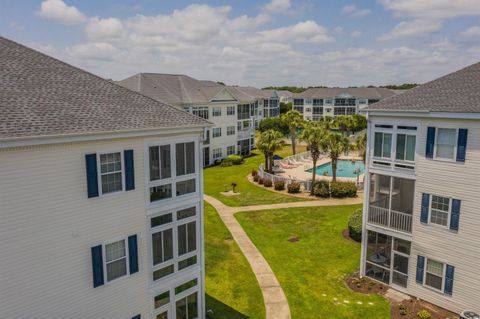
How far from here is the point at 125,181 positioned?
44.9ft

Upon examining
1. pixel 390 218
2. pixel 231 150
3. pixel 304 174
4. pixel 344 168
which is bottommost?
pixel 344 168

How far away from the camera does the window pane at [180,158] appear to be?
1541 cm

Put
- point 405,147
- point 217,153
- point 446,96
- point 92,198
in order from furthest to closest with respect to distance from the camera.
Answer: point 217,153 < point 405,147 < point 446,96 < point 92,198

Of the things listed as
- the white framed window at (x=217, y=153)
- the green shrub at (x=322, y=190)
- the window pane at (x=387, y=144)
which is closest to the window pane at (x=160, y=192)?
the window pane at (x=387, y=144)

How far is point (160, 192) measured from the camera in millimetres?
15078

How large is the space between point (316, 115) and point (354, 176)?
66.5m

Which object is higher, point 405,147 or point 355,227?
point 405,147

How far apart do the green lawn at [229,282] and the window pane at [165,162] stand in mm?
8275

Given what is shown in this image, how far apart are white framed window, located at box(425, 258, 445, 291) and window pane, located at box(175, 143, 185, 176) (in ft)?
46.5

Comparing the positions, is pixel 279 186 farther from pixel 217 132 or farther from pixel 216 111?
pixel 216 111

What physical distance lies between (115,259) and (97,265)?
803 mm

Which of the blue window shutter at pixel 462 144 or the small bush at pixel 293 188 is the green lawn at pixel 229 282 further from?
the small bush at pixel 293 188

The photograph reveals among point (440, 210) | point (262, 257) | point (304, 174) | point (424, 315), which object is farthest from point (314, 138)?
point (424, 315)

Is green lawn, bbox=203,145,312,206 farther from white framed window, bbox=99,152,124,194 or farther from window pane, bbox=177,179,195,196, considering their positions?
white framed window, bbox=99,152,124,194
